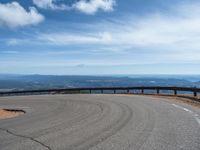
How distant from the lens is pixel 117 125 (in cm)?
999

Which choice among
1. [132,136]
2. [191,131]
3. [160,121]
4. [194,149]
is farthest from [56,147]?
[160,121]

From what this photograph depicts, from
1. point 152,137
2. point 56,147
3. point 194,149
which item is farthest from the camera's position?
point 152,137

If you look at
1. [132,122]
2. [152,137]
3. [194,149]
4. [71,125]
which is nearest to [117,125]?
[132,122]

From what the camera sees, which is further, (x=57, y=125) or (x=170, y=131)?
(x=57, y=125)

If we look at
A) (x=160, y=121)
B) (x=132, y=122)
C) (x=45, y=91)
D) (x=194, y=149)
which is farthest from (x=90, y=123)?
(x=45, y=91)

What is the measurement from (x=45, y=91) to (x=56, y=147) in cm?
3610

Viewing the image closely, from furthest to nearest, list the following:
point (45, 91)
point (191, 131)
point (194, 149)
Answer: point (45, 91)
point (191, 131)
point (194, 149)

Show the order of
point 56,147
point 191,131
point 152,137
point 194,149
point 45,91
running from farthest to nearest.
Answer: point 45,91, point 191,131, point 152,137, point 56,147, point 194,149

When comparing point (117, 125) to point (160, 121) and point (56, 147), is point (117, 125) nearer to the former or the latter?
point (160, 121)

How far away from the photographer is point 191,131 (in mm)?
8602

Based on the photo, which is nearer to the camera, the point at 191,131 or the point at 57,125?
the point at 191,131

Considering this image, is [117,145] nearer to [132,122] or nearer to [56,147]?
[56,147]

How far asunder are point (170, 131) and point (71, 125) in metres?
3.39

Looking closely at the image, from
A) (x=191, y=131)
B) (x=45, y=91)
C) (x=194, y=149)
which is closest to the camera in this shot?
(x=194, y=149)
